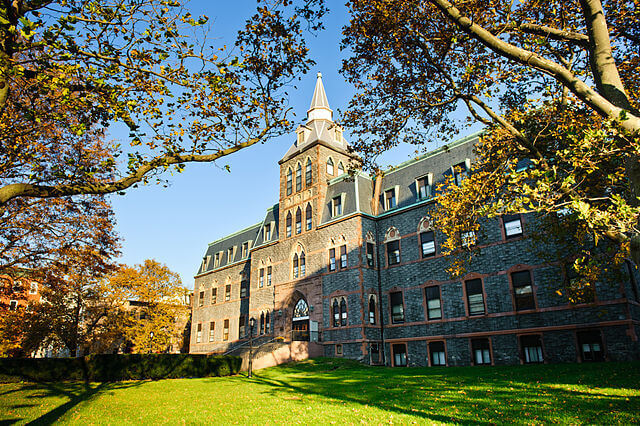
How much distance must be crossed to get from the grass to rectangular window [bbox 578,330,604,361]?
4.72 metres

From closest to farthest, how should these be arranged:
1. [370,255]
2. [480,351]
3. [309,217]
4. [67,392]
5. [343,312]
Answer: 1. [67,392]
2. [480,351]
3. [343,312]
4. [370,255]
5. [309,217]

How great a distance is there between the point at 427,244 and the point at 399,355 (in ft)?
25.4

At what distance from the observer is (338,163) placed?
1430 inches

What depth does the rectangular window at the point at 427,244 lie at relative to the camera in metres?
26.6

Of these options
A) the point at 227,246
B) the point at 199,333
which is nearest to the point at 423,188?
the point at 227,246

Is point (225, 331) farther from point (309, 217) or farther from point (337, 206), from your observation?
point (337, 206)

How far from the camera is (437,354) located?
25125 millimetres

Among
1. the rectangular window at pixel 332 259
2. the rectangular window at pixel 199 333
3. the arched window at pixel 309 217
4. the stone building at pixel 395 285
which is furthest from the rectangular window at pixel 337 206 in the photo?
the rectangular window at pixel 199 333

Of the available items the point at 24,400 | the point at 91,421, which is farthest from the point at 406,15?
the point at 24,400

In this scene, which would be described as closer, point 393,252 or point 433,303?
point 433,303

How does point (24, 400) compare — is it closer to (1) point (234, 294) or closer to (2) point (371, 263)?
(2) point (371, 263)

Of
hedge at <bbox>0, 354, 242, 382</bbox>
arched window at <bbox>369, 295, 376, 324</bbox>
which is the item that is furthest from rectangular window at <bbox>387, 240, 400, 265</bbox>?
hedge at <bbox>0, 354, 242, 382</bbox>

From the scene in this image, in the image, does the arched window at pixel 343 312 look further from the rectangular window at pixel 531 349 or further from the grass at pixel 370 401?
the rectangular window at pixel 531 349

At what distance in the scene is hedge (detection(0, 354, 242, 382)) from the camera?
1962cm
